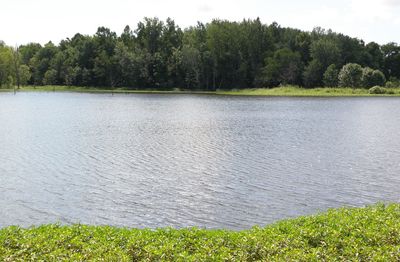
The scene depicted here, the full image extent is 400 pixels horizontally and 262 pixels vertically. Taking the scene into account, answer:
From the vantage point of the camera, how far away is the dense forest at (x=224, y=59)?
15450 centimetres

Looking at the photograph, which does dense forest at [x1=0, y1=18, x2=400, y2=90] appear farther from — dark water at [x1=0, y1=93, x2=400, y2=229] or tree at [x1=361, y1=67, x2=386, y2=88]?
dark water at [x1=0, y1=93, x2=400, y2=229]

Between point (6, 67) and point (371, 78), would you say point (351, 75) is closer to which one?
point (371, 78)

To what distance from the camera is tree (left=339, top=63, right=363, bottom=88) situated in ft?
460

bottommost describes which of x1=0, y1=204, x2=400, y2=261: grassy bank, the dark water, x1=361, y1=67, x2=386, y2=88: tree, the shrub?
the dark water

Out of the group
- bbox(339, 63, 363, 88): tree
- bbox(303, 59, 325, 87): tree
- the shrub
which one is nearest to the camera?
the shrub

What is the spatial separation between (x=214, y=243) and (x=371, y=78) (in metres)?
140

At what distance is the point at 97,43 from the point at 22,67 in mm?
32104

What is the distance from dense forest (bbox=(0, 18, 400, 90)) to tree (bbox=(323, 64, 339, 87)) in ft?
1.04

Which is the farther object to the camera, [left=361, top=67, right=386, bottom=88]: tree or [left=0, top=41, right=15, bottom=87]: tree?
[left=0, top=41, right=15, bottom=87]: tree

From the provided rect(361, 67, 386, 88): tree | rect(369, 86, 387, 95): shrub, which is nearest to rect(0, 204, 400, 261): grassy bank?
rect(369, 86, 387, 95): shrub

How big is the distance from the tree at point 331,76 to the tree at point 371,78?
8.76 m

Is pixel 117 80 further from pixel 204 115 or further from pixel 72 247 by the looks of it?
pixel 72 247

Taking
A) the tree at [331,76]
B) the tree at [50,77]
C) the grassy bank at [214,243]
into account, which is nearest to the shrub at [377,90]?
the tree at [331,76]

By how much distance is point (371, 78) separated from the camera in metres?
140
